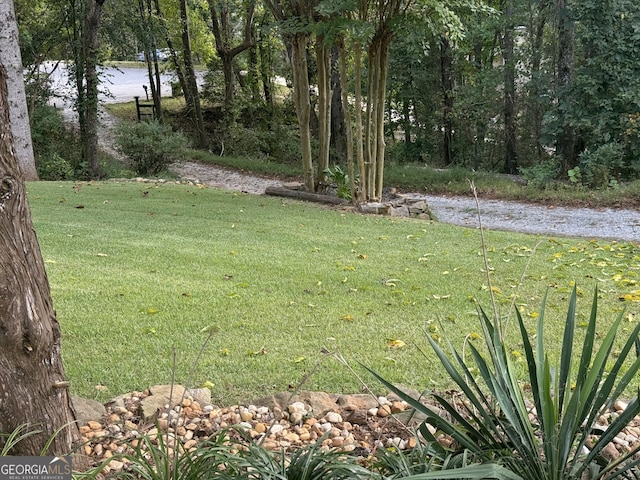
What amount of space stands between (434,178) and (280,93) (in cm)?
1151

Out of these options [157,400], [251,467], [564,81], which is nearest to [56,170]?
[564,81]

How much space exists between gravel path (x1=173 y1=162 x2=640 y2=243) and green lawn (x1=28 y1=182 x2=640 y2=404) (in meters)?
1.63

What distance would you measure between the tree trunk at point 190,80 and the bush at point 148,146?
222 inches

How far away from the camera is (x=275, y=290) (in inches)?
197

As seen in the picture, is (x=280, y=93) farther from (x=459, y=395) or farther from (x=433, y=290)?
(x=459, y=395)

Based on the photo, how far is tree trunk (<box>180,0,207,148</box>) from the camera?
19.3 meters

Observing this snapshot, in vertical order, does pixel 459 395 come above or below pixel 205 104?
below

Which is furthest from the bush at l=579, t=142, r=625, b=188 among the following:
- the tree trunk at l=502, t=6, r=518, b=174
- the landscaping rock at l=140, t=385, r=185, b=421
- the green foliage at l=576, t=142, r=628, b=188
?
the landscaping rock at l=140, t=385, r=185, b=421

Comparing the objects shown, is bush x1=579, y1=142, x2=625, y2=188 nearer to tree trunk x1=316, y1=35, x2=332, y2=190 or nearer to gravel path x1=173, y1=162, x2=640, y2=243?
gravel path x1=173, y1=162, x2=640, y2=243

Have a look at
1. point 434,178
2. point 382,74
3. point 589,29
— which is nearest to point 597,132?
point 589,29

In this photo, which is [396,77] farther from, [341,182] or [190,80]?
[341,182]

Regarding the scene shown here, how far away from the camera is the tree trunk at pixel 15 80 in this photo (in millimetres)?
10766

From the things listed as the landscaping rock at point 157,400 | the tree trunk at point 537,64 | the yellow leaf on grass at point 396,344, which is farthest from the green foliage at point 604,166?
the landscaping rock at point 157,400

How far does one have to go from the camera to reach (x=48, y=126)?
16.0 metres
